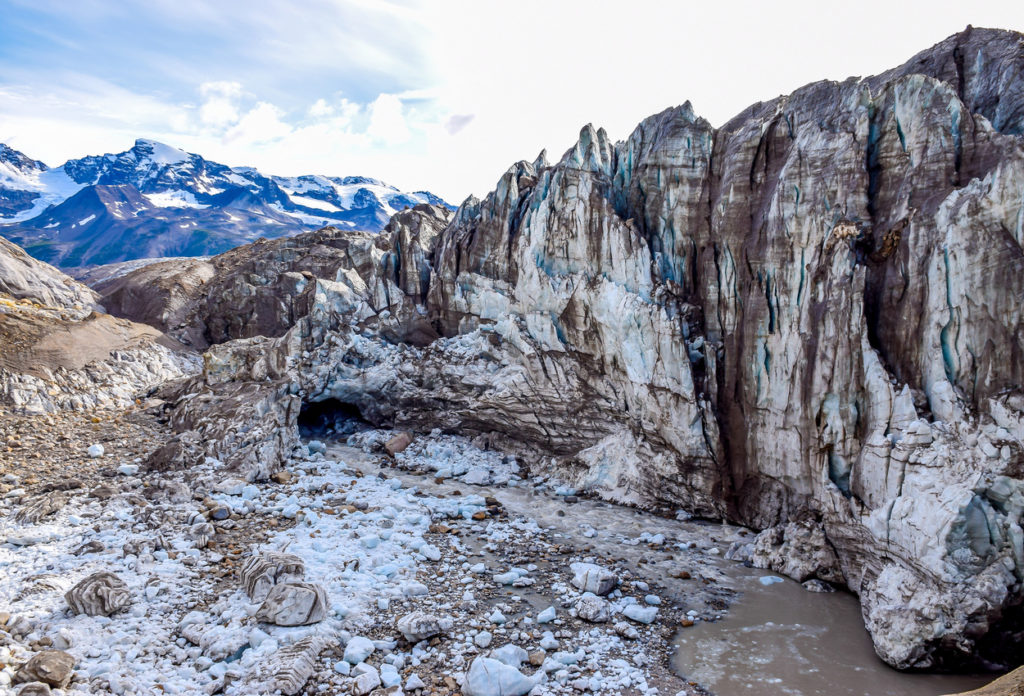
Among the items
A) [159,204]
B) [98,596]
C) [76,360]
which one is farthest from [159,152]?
[98,596]

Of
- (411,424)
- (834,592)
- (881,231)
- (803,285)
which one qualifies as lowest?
(834,592)

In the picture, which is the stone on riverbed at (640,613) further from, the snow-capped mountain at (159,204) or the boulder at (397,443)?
the snow-capped mountain at (159,204)

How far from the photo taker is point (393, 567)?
41.5 feet

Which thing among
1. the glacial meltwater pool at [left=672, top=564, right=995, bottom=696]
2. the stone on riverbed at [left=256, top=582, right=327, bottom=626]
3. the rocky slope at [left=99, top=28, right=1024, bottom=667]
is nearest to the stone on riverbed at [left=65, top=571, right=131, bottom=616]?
the stone on riverbed at [left=256, top=582, right=327, bottom=626]

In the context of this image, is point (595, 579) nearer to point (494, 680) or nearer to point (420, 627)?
point (494, 680)

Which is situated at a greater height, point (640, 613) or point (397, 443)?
point (397, 443)

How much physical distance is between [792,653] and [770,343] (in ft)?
23.1

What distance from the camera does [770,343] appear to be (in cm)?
1409

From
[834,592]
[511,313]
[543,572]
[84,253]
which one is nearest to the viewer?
[834,592]

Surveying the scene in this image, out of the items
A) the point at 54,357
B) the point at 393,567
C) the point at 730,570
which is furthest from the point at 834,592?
the point at 54,357

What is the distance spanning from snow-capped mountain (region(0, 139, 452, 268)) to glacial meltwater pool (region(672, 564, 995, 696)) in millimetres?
104614

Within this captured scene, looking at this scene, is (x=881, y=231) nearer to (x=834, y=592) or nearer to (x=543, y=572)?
(x=834, y=592)

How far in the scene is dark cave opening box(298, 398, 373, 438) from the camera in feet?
74.6

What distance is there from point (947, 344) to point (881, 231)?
9.66ft
